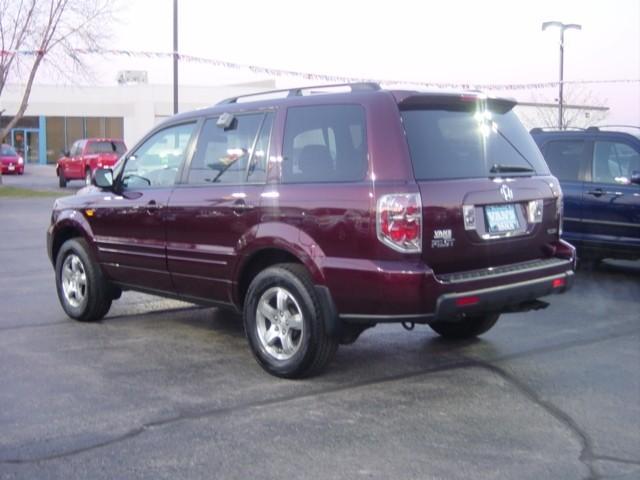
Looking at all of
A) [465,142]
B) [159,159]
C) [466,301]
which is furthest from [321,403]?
[159,159]

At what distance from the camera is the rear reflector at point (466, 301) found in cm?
521

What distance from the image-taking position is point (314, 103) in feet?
19.2

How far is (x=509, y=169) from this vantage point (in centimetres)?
586

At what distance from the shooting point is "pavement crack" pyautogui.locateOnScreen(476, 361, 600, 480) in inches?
174

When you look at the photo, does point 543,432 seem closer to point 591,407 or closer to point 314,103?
point 591,407

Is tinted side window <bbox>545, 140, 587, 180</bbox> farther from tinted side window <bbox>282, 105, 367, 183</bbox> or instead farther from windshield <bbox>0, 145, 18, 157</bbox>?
windshield <bbox>0, 145, 18, 157</bbox>

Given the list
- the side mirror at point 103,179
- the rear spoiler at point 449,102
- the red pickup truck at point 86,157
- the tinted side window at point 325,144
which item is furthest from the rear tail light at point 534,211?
the red pickup truck at point 86,157

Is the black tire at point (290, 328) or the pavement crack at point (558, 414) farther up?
the black tire at point (290, 328)

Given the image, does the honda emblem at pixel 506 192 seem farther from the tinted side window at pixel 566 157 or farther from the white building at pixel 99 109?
the white building at pixel 99 109

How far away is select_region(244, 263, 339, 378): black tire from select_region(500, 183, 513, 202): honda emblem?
1.39 m

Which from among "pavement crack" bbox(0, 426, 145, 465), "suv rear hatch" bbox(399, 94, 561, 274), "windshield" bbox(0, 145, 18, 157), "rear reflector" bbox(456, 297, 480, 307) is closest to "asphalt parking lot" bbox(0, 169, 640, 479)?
"pavement crack" bbox(0, 426, 145, 465)

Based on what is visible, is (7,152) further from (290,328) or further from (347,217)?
(347,217)

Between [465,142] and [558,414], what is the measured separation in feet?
6.02

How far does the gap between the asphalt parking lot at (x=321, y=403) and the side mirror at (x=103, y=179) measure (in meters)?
1.24
